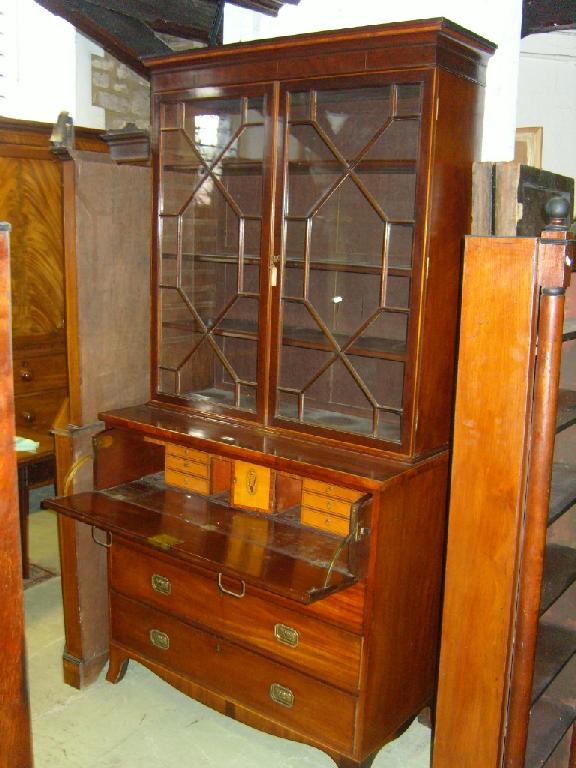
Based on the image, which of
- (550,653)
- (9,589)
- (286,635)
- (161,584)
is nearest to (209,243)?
(161,584)

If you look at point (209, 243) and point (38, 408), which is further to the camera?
point (38, 408)

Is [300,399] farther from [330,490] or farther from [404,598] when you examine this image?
[404,598]

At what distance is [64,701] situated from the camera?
258 centimetres

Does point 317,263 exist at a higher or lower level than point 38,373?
higher

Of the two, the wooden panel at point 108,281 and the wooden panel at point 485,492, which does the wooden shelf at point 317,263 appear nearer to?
the wooden panel at point 108,281

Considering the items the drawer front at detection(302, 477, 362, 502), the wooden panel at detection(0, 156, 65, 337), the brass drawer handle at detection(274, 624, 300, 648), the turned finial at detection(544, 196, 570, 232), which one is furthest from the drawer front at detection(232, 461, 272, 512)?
the wooden panel at detection(0, 156, 65, 337)

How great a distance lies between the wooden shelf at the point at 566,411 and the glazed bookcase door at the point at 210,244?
89cm

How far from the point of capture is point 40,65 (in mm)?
4000

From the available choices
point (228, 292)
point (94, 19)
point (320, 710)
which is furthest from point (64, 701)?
point (94, 19)

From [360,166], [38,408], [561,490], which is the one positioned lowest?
[38,408]

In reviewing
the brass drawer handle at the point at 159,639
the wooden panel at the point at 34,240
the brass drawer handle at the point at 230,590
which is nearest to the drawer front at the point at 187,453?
the brass drawer handle at the point at 230,590

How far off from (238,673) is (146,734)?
14.8 inches

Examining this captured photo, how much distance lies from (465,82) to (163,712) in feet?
6.87

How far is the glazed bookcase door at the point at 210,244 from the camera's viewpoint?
239cm
